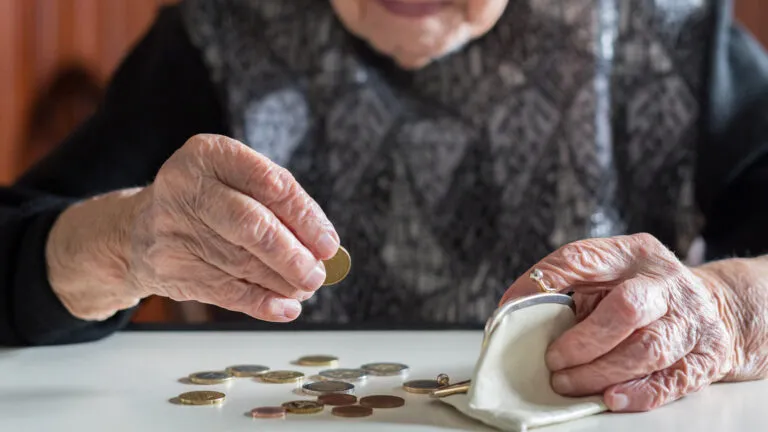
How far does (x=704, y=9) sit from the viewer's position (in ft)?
4.75

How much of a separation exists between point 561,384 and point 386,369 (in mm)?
211

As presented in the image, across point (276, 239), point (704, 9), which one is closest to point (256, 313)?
point (276, 239)

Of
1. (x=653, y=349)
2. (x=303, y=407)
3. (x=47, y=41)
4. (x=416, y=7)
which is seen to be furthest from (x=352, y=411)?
(x=47, y=41)

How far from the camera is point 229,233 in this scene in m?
0.77

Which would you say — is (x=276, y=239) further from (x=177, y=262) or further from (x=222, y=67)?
(x=222, y=67)

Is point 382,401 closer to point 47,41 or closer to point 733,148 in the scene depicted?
point 733,148

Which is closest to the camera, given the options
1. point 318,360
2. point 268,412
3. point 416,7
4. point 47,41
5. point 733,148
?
point 268,412

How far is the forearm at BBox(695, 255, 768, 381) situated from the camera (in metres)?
0.84

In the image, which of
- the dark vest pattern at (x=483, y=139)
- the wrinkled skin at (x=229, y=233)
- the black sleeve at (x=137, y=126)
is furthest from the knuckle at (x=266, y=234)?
the dark vest pattern at (x=483, y=139)

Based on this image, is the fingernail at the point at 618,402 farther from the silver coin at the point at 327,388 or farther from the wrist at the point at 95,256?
the wrist at the point at 95,256

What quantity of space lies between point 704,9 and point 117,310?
1.00 m

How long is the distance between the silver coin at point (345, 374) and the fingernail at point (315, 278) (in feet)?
0.44

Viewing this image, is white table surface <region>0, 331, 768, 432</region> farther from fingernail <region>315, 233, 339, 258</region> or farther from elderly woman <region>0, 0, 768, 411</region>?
elderly woman <region>0, 0, 768, 411</region>

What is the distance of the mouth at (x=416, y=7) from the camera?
1.28 m
